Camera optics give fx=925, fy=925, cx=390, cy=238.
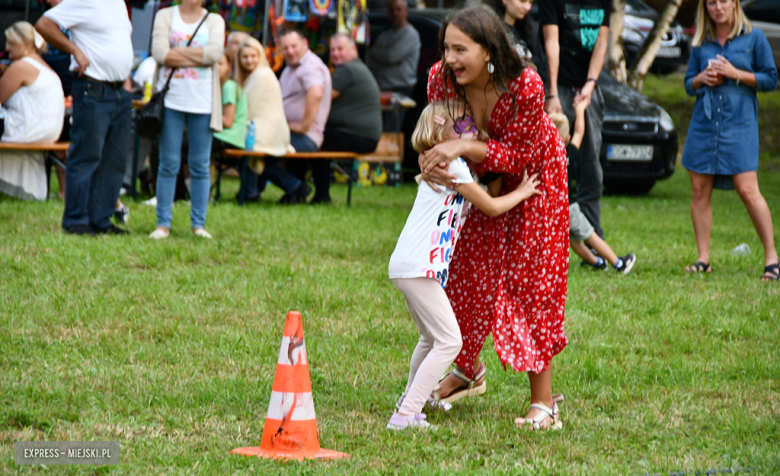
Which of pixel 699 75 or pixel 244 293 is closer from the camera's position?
pixel 244 293

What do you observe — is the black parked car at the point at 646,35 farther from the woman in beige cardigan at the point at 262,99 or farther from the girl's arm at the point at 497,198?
the girl's arm at the point at 497,198

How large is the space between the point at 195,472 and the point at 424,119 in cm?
142

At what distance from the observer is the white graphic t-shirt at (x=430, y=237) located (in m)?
3.23

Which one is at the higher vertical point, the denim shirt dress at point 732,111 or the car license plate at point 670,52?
the denim shirt dress at point 732,111

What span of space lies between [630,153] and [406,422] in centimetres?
900

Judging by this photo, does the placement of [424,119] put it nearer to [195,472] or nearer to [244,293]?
[195,472]

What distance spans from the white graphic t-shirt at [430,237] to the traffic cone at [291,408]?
468mm

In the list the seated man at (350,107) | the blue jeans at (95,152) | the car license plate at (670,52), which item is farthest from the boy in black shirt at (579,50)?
the car license plate at (670,52)

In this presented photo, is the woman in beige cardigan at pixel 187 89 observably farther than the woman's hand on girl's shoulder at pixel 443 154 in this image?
Yes

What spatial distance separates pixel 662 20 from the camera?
14.7 m

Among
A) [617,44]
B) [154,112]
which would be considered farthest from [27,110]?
[617,44]

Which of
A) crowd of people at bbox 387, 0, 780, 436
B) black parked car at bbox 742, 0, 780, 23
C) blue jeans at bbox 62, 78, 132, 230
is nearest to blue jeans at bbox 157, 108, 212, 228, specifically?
blue jeans at bbox 62, 78, 132, 230

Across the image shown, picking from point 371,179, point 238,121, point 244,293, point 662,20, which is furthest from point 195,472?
point 662,20

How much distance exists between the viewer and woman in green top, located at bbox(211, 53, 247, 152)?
369 inches
